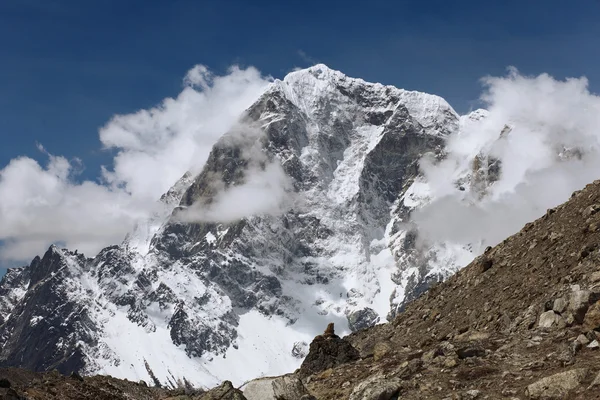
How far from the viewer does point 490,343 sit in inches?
873

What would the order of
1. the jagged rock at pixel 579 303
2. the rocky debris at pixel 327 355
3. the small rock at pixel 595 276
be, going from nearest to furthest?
1. the jagged rock at pixel 579 303
2. the small rock at pixel 595 276
3. the rocky debris at pixel 327 355

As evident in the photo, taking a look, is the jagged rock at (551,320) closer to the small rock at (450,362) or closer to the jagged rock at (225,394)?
the small rock at (450,362)

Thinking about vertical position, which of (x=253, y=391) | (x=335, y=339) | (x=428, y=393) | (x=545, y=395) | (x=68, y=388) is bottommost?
(x=545, y=395)

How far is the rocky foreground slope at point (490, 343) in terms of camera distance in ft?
64.0

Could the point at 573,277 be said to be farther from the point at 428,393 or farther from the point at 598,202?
the point at 428,393

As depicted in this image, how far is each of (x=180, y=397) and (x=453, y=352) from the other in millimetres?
9961

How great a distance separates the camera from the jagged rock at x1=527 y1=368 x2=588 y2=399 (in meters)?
17.9

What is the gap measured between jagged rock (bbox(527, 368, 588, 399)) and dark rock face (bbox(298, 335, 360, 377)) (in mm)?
12248

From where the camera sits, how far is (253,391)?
22.6 m

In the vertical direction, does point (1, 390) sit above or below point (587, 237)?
above

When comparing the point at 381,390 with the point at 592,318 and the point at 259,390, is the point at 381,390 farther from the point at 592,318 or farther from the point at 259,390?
the point at 592,318

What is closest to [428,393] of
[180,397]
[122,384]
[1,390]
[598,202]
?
[180,397]

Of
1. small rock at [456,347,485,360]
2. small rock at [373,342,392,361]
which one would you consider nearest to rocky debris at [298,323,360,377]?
small rock at [373,342,392,361]

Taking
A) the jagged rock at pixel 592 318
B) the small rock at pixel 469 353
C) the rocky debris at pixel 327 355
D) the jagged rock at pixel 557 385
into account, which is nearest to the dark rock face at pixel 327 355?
the rocky debris at pixel 327 355
